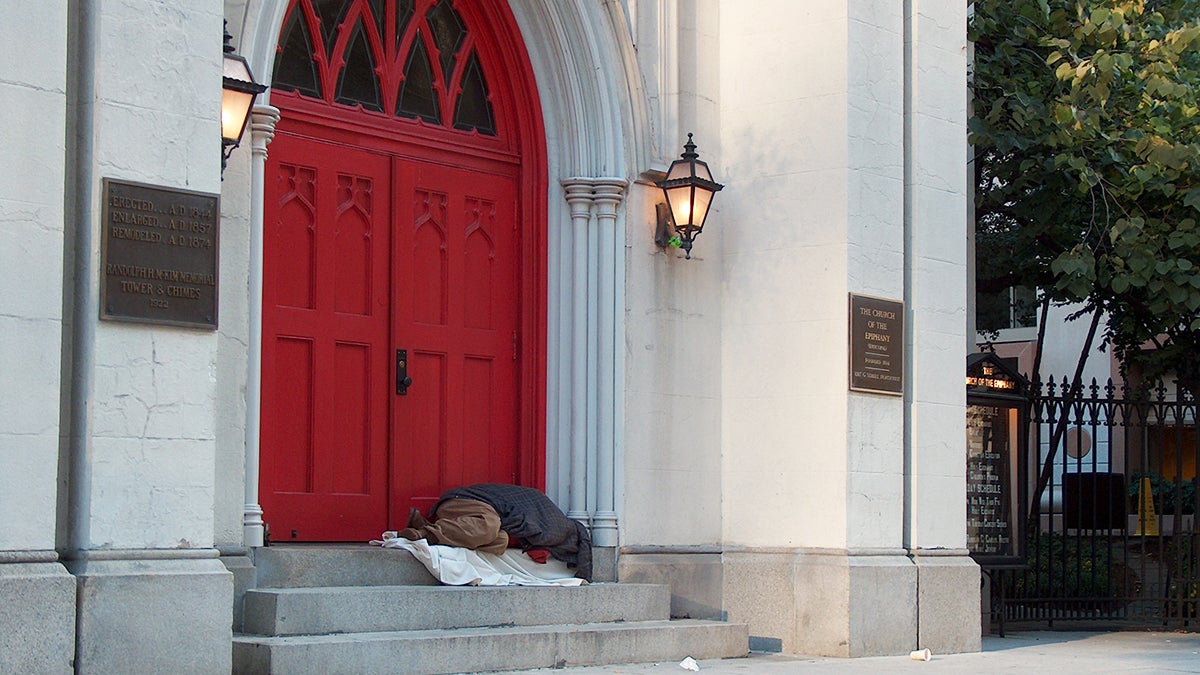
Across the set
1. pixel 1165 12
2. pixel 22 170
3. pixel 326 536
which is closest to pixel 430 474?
pixel 326 536

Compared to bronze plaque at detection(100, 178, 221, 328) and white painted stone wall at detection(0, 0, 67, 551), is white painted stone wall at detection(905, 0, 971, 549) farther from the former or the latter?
white painted stone wall at detection(0, 0, 67, 551)

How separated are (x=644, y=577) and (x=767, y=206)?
9.35 ft

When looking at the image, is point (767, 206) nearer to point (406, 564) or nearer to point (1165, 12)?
point (406, 564)

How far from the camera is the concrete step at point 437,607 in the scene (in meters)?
8.46

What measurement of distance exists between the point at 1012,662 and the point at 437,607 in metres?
4.39

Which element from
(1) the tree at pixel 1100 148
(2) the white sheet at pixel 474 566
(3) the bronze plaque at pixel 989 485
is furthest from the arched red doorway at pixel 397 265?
(1) the tree at pixel 1100 148

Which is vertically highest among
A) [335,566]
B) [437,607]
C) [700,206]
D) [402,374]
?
[700,206]

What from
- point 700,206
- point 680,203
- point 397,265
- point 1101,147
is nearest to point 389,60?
point 397,265

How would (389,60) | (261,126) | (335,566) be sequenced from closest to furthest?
(261,126) < (335,566) < (389,60)

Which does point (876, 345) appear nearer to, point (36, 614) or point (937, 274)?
point (937, 274)

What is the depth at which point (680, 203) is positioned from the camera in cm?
1112

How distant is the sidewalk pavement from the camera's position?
9695 mm

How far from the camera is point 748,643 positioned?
35.9 ft

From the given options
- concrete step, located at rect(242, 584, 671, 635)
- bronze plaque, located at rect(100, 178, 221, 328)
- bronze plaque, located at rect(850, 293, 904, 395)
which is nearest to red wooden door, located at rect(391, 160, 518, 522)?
concrete step, located at rect(242, 584, 671, 635)
